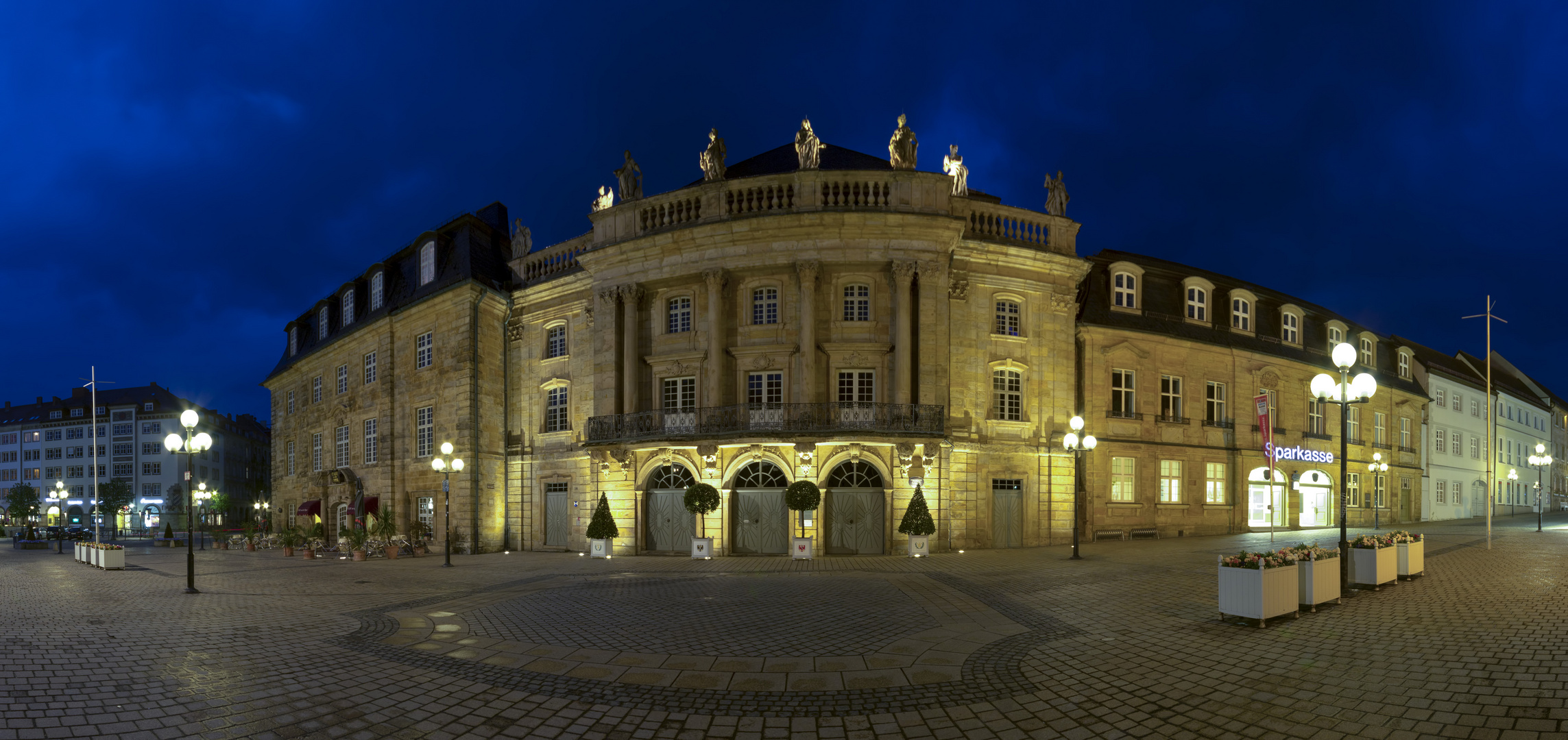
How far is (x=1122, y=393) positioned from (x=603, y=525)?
2202 cm

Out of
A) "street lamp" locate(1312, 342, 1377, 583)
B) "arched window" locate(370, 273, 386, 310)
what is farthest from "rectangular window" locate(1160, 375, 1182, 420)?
"arched window" locate(370, 273, 386, 310)

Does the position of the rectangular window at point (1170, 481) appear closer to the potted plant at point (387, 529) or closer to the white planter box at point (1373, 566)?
the white planter box at point (1373, 566)

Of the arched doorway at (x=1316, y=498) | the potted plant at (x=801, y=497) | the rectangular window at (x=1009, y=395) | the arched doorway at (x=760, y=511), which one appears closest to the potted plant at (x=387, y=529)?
the arched doorway at (x=760, y=511)

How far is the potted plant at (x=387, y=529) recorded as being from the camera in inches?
1221

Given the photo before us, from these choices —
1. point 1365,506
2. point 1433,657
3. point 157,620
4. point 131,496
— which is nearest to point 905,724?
point 1433,657

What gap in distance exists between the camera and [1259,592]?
1183cm

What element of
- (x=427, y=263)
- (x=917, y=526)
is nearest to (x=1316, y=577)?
(x=917, y=526)

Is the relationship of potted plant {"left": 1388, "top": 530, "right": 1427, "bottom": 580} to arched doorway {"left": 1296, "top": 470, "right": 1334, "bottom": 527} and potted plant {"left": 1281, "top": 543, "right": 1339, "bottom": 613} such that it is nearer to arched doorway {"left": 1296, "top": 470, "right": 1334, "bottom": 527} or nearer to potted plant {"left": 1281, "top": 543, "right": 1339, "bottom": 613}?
potted plant {"left": 1281, "top": 543, "right": 1339, "bottom": 613}

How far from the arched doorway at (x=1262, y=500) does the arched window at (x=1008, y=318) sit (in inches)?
623

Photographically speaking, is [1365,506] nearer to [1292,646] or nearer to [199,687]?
[1292,646]

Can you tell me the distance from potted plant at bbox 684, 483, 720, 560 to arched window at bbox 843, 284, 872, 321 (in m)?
7.80

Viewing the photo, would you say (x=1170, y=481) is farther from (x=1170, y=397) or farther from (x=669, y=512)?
(x=669, y=512)

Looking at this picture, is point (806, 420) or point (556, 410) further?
point (556, 410)

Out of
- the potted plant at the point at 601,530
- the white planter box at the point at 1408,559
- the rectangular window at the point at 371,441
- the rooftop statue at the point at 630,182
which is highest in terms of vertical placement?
the rooftop statue at the point at 630,182
